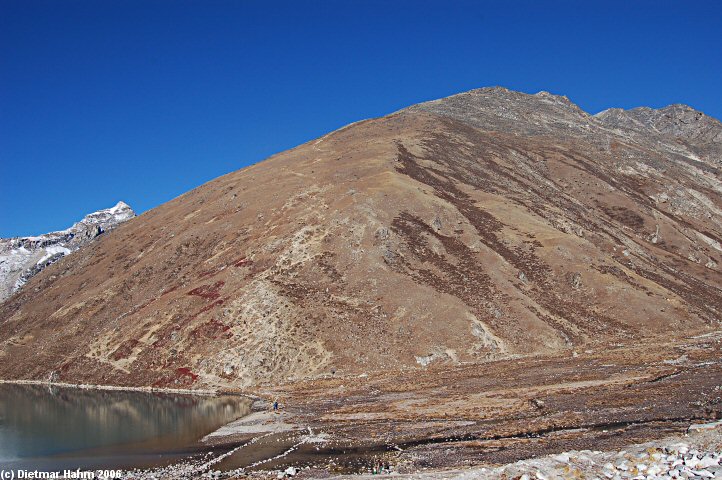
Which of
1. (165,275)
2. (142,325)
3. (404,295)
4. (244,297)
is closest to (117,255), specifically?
(165,275)

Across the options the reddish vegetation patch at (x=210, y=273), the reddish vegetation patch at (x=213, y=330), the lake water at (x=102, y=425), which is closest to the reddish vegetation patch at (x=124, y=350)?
the lake water at (x=102, y=425)

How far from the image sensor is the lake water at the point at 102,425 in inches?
1742

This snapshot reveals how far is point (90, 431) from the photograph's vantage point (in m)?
55.0

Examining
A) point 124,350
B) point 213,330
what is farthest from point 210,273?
point 124,350

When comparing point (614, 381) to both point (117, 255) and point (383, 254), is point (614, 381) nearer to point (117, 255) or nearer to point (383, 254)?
point (383, 254)

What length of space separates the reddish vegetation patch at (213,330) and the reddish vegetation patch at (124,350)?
10.2 metres

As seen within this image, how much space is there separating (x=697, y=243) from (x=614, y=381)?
102m

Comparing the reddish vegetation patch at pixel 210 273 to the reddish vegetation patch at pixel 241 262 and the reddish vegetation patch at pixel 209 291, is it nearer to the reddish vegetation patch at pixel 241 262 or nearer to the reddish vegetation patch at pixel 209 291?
the reddish vegetation patch at pixel 241 262

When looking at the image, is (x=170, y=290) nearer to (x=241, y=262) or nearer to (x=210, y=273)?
(x=210, y=273)

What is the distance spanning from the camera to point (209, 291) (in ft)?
298

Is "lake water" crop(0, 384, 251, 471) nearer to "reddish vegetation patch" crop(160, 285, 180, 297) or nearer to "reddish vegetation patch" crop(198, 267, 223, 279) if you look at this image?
"reddish vegetation patch" crop(160, 285, 180, 297)

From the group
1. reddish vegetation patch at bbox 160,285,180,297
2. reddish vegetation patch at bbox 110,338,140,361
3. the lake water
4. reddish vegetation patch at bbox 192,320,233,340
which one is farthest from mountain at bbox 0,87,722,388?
the lake water

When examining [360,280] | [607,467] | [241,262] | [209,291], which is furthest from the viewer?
[241,262]

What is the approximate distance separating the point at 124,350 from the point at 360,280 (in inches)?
1443
